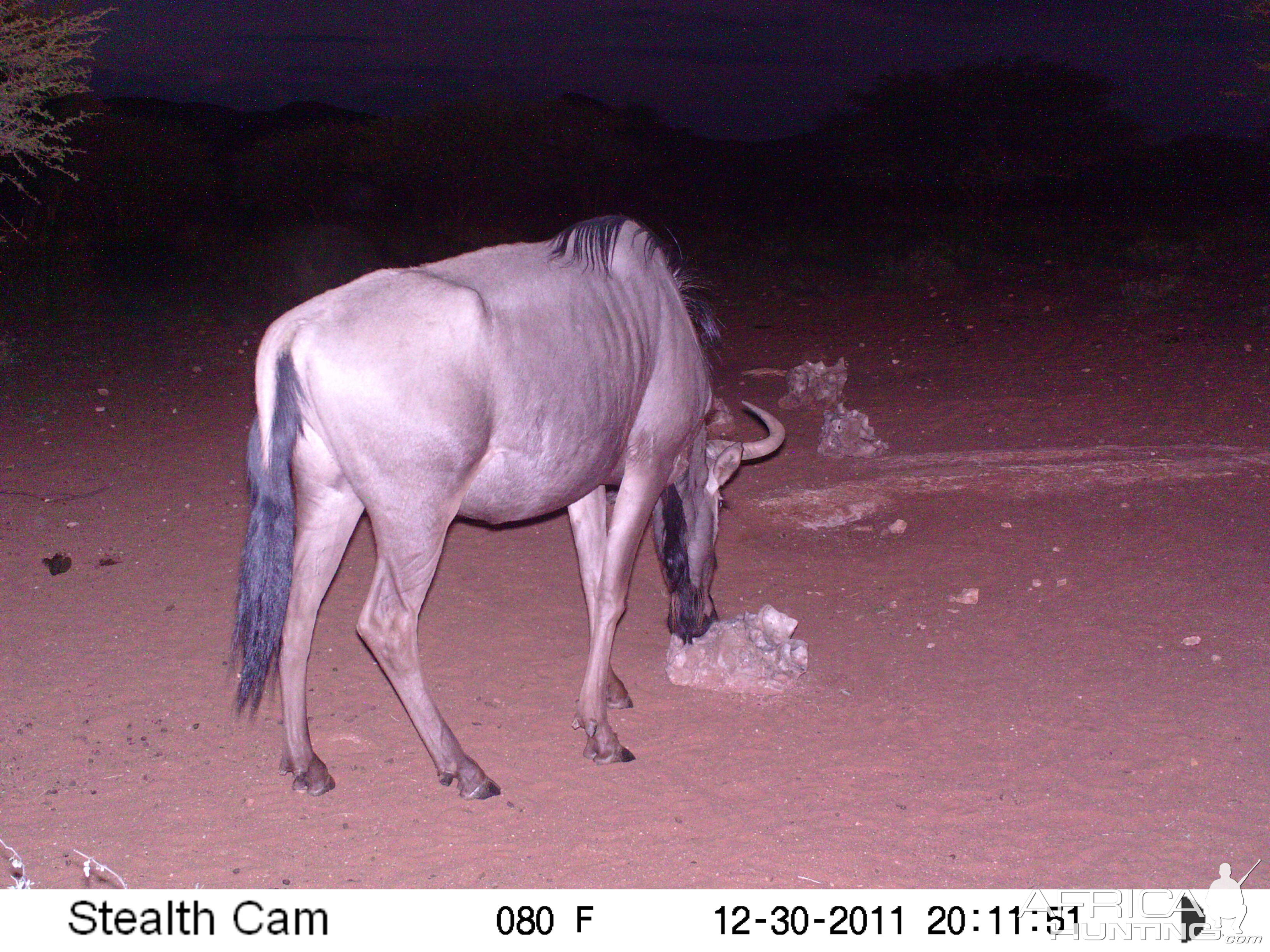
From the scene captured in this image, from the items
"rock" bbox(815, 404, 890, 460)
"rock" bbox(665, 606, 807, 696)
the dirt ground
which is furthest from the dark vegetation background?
"rock" bbox(665, 606, 807, 696)

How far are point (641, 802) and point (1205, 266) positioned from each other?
607 inches

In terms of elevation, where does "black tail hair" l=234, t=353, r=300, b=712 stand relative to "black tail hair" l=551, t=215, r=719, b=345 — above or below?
below

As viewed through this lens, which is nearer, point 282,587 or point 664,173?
point 282,587

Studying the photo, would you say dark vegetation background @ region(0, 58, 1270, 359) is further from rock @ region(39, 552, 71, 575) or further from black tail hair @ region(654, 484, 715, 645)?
black tail hair @ region(654, 484, 715, 645)

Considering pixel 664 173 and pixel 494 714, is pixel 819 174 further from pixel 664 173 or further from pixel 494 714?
pixel 494 714

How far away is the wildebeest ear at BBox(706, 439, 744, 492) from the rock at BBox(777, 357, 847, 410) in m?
4.51

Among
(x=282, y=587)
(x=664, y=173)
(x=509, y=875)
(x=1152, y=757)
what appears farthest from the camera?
(x=664, y=173)

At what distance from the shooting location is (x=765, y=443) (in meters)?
5.20

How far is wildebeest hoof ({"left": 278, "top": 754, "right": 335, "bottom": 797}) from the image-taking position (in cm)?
383

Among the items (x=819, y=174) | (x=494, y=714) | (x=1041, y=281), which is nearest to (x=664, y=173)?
(x=819, y=174)

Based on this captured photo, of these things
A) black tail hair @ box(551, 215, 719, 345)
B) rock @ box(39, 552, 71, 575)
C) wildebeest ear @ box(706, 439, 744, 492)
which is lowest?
rock @ box(39, 552, 71, 575)

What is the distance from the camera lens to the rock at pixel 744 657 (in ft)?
15.2

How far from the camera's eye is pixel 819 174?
40.1 m

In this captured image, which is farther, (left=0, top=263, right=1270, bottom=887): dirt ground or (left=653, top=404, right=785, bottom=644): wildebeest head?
(left=653, top=404, right=785, bottom=644): wildebeest head
